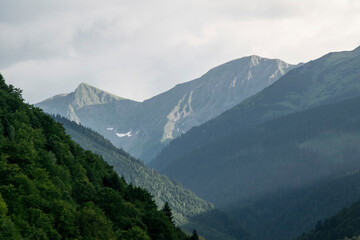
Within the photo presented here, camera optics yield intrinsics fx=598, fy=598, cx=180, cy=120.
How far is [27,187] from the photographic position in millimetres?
85125

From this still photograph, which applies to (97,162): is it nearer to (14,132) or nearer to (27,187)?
(14,132)

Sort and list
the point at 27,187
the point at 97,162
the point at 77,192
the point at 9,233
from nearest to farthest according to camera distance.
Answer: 1. the point at 9,233
2. the point at 27,187
3. the point at 77,192
4. the point at 97,162

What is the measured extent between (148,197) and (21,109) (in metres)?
36.7

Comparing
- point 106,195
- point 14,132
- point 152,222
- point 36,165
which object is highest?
point 14,132

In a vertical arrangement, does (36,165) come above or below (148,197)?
above

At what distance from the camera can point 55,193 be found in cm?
9412

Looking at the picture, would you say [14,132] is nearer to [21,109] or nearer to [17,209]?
[21,109]

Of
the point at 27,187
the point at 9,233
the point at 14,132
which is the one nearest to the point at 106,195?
the point at 14,132

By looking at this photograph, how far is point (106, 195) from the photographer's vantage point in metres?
114

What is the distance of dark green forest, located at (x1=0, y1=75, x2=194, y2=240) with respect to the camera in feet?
266

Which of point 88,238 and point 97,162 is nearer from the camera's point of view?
point 88,238

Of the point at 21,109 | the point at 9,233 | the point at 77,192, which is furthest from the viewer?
the point at 21,109

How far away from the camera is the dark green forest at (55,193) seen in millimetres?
81062

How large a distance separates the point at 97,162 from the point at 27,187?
66.4 m
